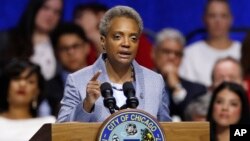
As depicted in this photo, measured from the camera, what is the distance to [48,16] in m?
5.09

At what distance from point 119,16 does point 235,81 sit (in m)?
2.32

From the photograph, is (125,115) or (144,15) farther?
(144,15)

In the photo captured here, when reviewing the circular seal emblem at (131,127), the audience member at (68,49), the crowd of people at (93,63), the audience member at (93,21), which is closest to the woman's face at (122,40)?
the circular seal emblem at (131,127)

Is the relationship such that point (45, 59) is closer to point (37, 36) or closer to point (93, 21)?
point (37, 36)

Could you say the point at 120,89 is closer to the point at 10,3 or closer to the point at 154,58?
the point at 154,58

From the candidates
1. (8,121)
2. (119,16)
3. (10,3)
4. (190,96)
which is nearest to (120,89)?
(119,16)

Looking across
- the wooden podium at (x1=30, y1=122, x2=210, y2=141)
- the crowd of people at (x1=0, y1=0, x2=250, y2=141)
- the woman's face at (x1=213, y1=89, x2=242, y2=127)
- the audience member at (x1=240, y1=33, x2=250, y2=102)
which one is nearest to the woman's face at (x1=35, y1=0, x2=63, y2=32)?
the crowd of people at (x1=0, y1=0, x2=250, y2=141)

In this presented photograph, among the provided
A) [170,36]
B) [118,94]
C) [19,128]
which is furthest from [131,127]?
[170,36]

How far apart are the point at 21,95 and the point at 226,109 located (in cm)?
112

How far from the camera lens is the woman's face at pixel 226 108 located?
4.27 meters

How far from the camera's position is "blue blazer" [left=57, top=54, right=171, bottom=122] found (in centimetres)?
259

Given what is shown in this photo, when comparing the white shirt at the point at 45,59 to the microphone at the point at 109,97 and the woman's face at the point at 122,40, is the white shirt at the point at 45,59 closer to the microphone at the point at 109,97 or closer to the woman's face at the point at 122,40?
the woman's face at the point at 122,40

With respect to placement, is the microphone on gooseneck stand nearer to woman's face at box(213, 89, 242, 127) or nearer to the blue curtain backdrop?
woman's face at box(213, 89, 242, 127)

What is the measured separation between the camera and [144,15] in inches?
220
